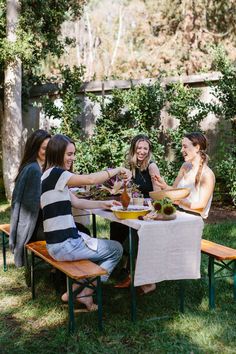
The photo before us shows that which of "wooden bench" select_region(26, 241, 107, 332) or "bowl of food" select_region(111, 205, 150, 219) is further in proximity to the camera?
"bowl of food" select_region(111, 205, 150, 219)

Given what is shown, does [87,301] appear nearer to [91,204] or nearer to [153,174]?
[91,204]

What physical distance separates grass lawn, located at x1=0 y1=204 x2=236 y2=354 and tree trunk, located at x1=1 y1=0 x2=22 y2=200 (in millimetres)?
5075

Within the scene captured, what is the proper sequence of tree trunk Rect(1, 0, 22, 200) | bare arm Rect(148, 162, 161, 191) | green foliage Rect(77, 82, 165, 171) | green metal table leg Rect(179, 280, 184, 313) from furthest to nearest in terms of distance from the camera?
tree trunk Rect(1, 0, 22, 200) < green foliage Rect(77, 82, 165, 171) < bare arm Rect(148, 162, 161, 191) < green metal table leg Rect(179, 280, 184, 313)

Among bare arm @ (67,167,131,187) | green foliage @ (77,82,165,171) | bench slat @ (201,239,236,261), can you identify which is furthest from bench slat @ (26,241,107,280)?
green foliage @ (77,82,165,171)

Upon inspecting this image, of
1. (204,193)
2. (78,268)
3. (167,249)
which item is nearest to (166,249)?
(167,249)

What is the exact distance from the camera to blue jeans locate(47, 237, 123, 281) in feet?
13.1

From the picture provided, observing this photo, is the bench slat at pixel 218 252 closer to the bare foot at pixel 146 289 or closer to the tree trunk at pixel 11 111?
the bare foot at pixel 146 289

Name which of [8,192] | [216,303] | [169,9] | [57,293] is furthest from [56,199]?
[169,9]

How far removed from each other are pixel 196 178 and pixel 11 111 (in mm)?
5834

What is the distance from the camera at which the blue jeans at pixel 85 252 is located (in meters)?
4.00

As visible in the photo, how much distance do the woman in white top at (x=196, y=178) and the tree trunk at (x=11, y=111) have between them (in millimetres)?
5254

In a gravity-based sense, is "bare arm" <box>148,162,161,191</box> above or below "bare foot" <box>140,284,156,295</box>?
above

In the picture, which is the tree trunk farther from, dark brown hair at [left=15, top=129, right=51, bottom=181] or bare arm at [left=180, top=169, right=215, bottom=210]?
bare arm at [left=180, top=169, right=215, bottom=210]

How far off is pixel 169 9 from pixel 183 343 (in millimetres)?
15217
